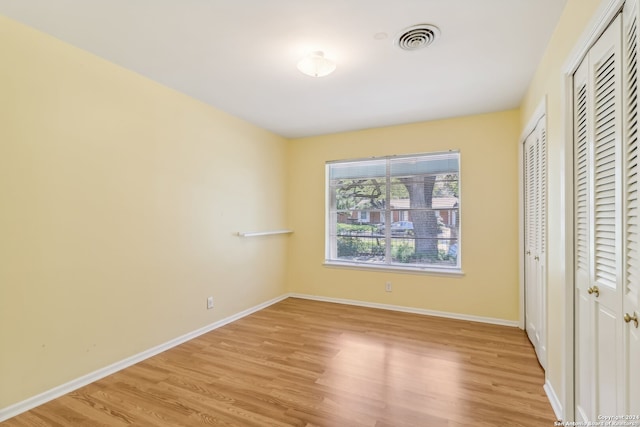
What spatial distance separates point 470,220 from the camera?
3.67 m

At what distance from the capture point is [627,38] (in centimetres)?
115

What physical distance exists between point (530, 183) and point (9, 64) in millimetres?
4186

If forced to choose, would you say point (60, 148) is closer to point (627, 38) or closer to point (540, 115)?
point (627, 38)

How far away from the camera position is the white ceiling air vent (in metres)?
1.97

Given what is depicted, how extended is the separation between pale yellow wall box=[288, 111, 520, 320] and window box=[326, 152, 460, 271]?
135 mm

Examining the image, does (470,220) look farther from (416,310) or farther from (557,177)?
(557,177)

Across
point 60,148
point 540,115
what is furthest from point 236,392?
point 540,115

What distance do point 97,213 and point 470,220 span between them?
3821 mm

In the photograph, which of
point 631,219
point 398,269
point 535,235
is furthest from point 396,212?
point 631,219

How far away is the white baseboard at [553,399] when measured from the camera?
183cm

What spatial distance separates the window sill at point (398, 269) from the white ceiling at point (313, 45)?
198 cm

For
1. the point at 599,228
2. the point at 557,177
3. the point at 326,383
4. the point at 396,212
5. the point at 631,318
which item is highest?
the point at 557,177

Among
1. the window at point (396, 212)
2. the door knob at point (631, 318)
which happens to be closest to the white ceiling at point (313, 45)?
the window at point (396, 212)

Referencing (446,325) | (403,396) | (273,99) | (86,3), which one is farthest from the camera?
(446,325)
